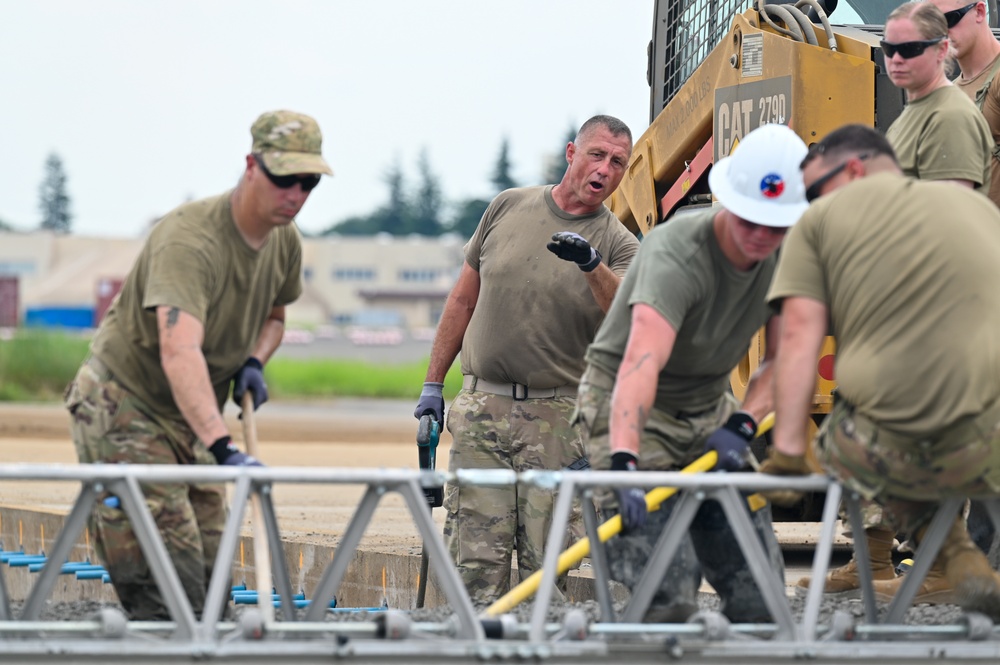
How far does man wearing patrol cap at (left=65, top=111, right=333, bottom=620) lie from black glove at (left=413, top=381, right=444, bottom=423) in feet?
5.85

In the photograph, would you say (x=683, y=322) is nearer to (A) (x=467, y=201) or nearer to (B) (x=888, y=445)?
(B) (x=888, y=445)

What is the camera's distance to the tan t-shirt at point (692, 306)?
15.9ft

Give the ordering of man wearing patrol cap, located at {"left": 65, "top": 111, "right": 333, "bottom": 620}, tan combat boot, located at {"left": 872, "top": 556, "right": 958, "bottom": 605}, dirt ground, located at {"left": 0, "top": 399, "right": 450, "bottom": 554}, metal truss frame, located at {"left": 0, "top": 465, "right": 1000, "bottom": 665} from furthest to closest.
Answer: dirt ground, located at {"left": 0, "top": 399, "right": 450, "bottom": 554}
tan combat boot, located at {"left": 872, "top": 556, "right": 958, "bottom": 605}
man wearing patrol cap, located at {"left": 65, "top": 111, "right": 333, "bottom": 620}
metal truss frame, located at {"left": 0, "top": 465, "right": 1000, "bottom": 665}

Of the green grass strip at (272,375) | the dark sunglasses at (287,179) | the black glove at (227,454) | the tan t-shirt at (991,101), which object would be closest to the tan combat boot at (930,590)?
the tan t-shirt at (991,101)

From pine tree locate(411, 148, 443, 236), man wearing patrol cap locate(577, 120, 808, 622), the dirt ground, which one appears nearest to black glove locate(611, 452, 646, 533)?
man wearing patrol cap locate(577, 120, 808, 622)

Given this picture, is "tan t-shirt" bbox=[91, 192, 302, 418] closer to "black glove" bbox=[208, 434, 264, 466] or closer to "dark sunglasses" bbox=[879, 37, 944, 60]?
"black glove" bbox=[208, 434, 264, 466]

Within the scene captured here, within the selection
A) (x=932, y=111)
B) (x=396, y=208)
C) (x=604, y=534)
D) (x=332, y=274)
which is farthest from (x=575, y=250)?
(x=396, y=208)

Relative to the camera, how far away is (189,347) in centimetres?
488

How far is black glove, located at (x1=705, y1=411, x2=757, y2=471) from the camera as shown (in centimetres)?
486

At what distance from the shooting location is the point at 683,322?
197 inches

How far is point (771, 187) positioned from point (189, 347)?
1.82 meters

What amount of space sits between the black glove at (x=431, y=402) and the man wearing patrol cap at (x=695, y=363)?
205 centimetres

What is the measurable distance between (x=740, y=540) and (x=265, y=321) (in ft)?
6.39

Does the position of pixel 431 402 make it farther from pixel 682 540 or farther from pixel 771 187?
pixel 771 187
